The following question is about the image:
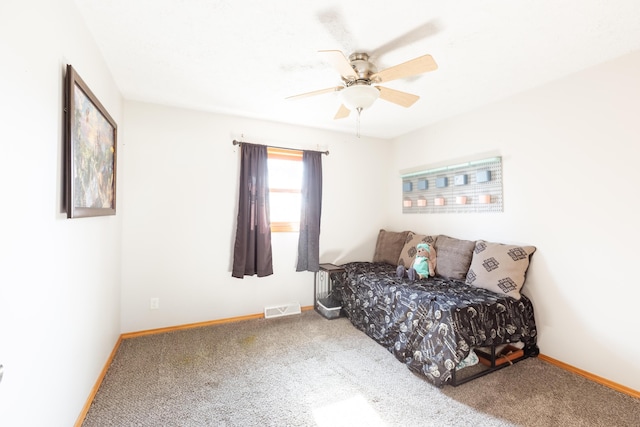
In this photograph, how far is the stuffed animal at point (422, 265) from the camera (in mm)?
2897

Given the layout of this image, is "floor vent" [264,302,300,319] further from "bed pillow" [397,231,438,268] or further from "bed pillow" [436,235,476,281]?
"bed pillow" [436,235,476,281]

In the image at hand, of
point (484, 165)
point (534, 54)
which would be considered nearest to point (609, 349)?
point (484, 165)

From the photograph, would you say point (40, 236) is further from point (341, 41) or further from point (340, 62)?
point (341, 41)

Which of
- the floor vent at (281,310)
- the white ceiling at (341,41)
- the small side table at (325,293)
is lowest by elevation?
the floor vent at (281,310)

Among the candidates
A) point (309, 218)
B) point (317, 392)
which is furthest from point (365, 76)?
point (317, 392)

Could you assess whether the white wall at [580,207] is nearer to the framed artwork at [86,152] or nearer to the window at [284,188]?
the window at [284,188]

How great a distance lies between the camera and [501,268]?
2473mm

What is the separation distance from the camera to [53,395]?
1318mm

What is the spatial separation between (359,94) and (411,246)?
2081mm

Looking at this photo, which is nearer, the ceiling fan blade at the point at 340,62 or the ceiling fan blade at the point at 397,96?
the ceiling fan blade at the point at 340,62

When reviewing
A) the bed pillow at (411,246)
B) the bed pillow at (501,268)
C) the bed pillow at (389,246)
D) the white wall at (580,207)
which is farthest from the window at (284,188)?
the white wall at (580,207)

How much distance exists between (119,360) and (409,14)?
3.27m

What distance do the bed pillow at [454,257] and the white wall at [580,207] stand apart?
291 millimetres

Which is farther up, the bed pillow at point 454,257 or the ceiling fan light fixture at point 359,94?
the ceiling fan light fixture at point 359,94
